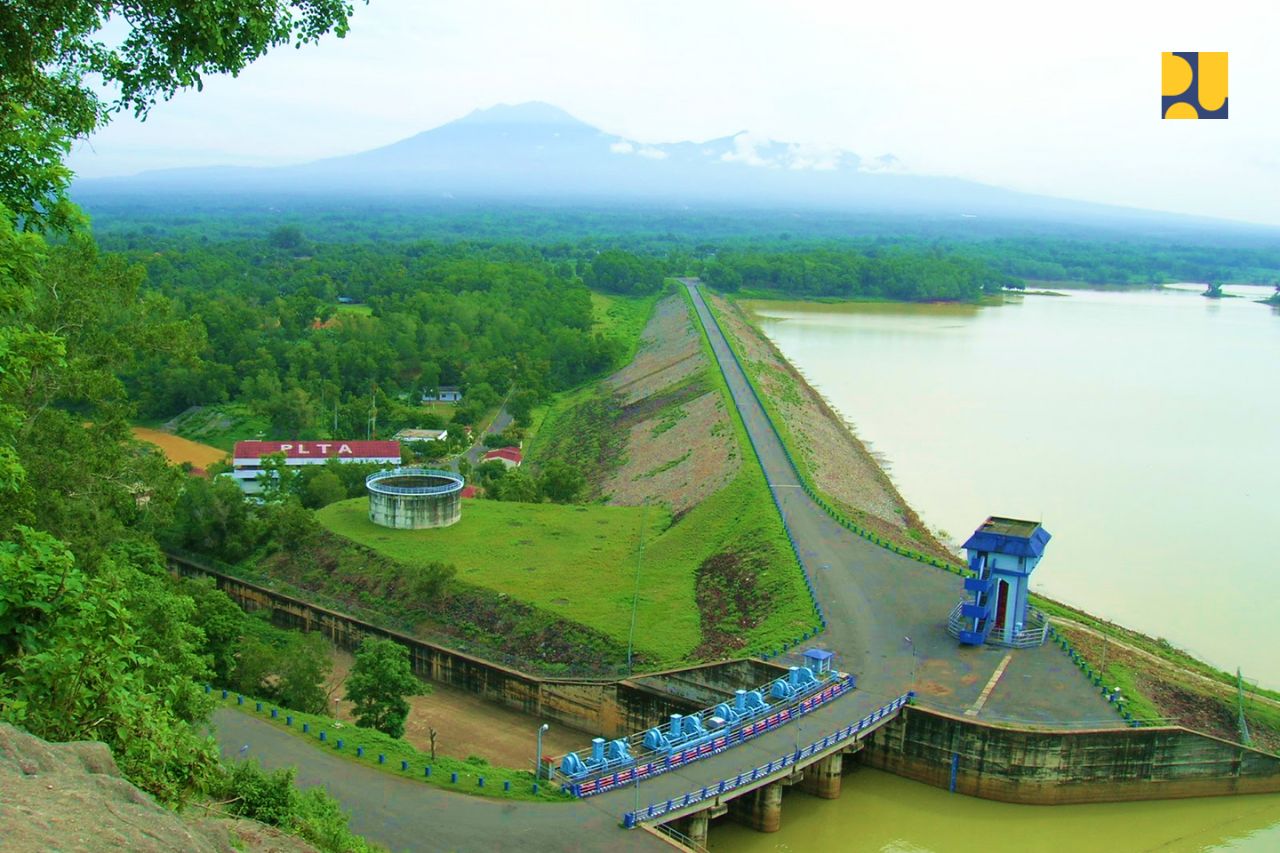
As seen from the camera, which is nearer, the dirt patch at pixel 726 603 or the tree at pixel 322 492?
the dirt patch at pixel 726 603

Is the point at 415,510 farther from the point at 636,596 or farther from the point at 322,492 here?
Answer: the point at 636,596

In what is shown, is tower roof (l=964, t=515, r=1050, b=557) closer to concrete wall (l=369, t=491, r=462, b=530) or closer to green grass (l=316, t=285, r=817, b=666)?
green grass (l=316, t=285, r=817, b=666)

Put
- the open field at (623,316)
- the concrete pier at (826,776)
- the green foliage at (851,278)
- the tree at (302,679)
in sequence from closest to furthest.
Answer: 1. the concrete pier at (826,776)
2. the tree at (302,679)
3. the open field at (623,316)
4. the green foliage at (851,278)

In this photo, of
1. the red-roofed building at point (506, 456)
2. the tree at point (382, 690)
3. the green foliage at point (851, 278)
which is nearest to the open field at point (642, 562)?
the tree at point (382, 690)

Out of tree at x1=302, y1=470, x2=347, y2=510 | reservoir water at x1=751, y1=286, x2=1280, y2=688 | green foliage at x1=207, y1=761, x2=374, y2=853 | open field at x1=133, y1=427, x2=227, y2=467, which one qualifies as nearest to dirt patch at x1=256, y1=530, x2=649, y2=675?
tree at x1=302, y1=470, x2=347, y2=510

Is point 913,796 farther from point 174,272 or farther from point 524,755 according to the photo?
point 174,272

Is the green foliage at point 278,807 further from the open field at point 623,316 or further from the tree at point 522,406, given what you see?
the open field at point 623,316
